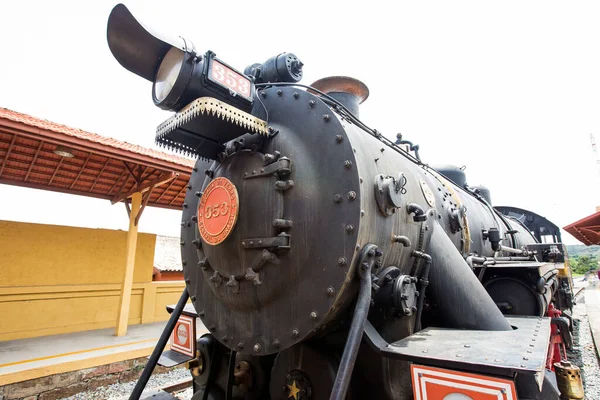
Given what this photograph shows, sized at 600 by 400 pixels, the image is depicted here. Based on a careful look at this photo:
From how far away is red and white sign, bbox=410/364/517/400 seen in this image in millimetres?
1348

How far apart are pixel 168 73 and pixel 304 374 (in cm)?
183

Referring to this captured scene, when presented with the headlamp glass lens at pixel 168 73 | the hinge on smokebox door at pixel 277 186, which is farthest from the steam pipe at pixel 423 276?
the headlamp glass lens at pixel 168 73

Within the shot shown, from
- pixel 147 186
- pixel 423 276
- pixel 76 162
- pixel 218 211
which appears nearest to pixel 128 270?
pixel 147 186

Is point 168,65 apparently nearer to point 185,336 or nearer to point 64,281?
point 185,336

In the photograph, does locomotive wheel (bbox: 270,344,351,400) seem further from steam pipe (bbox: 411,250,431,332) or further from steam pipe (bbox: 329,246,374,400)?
steam pipe (bbox: 411,250,431,332)

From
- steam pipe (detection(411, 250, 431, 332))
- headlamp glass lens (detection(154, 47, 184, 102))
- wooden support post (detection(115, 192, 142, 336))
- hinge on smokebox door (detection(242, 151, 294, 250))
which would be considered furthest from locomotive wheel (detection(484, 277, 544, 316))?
wooden support post (detection(115, 192, 142, 336))

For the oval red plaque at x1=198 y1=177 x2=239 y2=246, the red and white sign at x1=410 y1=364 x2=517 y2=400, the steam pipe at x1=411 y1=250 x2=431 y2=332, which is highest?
the oval red plaque at x1=198 y1=177 x2=239 y2=246

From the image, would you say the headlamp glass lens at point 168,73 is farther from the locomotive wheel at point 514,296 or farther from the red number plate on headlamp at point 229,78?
the locomotive wheel at point 514,296

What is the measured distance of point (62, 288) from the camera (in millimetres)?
7637

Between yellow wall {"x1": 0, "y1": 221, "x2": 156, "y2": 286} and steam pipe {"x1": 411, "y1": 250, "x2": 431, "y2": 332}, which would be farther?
yellow wall {"x1": 0, "y1": 221, "x2": 156, "y2": 286}

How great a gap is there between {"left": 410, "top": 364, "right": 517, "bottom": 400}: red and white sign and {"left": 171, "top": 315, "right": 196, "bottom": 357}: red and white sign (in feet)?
5.50

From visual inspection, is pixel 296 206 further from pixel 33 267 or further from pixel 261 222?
pixel 33 267

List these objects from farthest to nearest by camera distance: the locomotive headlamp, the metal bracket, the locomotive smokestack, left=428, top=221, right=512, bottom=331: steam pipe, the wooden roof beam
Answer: the wooden roof beam, the locomotive smokestack, left=428, top=221, right=512, bottom=331: steam pipe, the metal bracket, the locomotive headlamp

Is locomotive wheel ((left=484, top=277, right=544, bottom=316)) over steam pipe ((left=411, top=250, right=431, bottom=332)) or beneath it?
beneath
